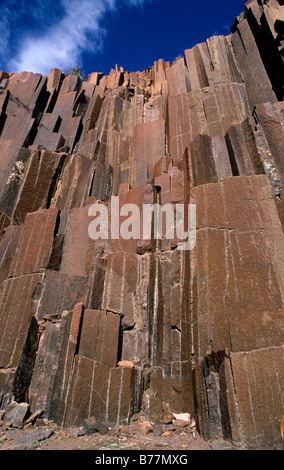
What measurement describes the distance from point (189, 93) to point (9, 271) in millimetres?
6918

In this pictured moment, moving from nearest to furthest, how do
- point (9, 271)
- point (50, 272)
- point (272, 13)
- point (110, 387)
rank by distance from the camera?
point (110, 387) < point (50, 272) < point (9, 271) < point (272, 13)

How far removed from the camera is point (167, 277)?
17.1 feet

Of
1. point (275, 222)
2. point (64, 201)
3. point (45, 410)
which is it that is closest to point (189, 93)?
point (64, 201)

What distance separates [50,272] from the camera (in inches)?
214

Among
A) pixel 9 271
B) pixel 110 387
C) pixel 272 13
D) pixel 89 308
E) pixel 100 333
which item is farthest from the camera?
pixel 272 13

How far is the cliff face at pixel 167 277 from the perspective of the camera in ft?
12.4

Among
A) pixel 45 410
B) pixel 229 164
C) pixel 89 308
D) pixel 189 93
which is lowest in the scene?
pixel 45 410

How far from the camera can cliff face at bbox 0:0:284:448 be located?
3.78 meters

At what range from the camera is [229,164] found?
602 cm

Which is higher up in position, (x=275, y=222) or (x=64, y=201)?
(x=64, y=201)

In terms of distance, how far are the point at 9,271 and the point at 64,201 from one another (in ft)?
7.62
